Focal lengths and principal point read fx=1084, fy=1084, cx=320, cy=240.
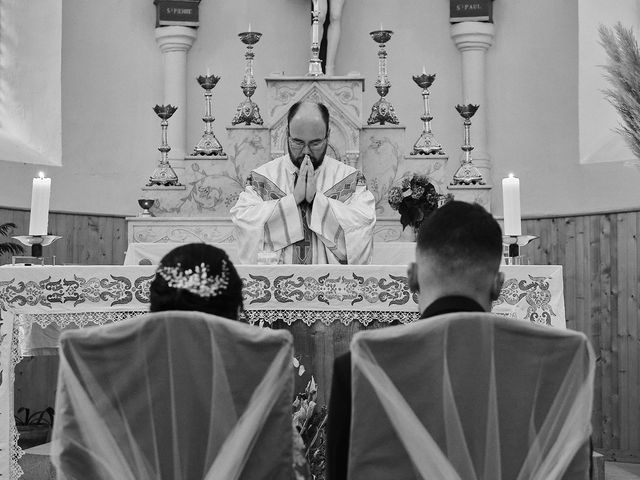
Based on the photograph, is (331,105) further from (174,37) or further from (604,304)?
(174,37)

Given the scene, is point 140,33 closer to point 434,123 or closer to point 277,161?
point 434,123

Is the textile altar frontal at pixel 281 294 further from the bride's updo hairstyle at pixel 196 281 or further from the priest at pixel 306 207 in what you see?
the bride's updo hairstyle at pixel 196 281

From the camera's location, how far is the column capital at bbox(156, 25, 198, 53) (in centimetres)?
843

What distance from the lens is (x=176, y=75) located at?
8414mm

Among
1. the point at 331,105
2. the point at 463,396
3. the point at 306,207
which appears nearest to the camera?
the point at 463,396

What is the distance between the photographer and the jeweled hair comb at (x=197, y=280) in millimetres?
2229

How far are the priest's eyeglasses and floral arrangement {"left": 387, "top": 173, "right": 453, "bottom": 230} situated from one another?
415 millimetres

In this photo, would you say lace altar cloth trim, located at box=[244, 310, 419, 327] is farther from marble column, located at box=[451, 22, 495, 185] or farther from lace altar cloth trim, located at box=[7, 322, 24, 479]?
marble column, located at box=[451, 22, 495, 185]

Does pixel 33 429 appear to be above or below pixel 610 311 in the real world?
below

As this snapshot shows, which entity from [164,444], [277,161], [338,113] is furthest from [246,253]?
[164,444]

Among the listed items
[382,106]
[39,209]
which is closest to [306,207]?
[39,209]

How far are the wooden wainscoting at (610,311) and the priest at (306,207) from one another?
254cm

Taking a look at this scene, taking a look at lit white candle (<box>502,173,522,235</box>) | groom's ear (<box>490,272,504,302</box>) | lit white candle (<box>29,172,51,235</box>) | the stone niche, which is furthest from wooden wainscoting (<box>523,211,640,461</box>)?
groom's ear (<box>490,272,504,302</box>)

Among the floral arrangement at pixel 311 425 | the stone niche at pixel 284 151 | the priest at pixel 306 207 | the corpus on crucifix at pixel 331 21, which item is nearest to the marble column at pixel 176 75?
the corpus on crucifix at pixel 331 21
